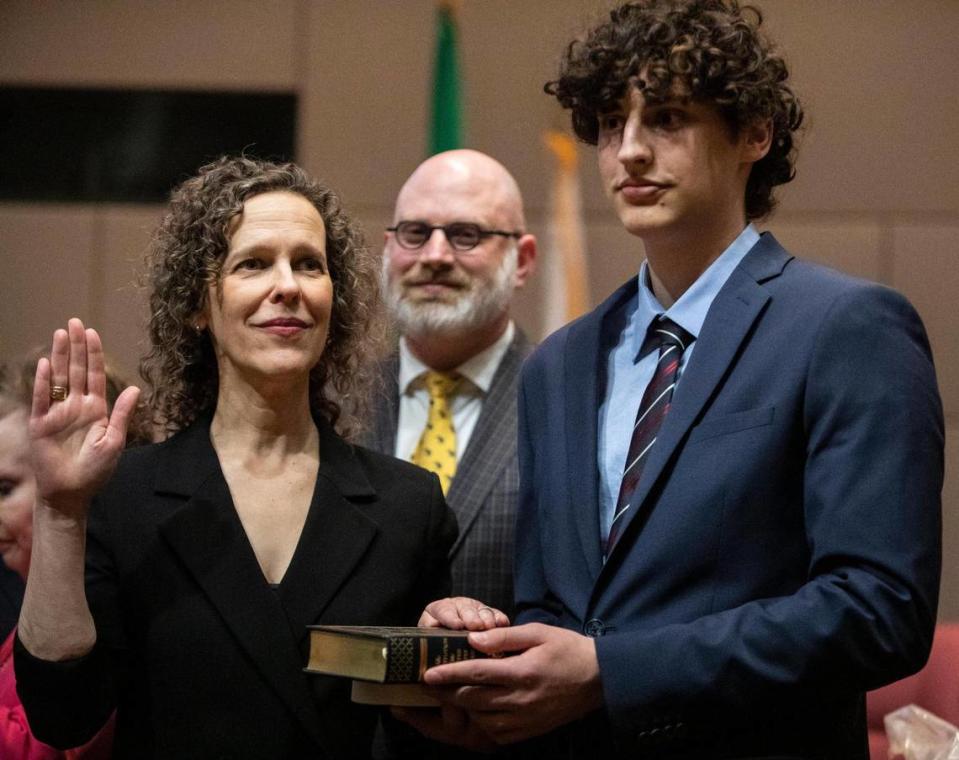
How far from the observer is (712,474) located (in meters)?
1.63

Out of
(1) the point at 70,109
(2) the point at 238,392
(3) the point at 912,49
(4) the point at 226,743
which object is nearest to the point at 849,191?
(3) the point at 912,49

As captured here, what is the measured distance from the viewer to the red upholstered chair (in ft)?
9.70

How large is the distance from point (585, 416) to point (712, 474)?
0.89ft

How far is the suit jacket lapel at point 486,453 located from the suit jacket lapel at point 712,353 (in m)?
0.85

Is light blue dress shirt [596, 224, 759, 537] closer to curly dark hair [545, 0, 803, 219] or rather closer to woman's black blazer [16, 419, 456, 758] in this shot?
curly dark hair [545, 0, 803, 219]

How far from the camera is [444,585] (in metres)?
2.05

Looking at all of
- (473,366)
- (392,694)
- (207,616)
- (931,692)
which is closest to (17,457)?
(207,616)

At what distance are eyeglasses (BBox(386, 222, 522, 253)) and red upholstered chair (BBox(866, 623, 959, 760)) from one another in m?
1.43

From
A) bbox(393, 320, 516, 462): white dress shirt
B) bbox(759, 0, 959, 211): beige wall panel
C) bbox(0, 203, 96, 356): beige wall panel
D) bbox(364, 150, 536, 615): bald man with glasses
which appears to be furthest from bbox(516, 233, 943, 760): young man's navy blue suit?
bbox(0, 203, 96, 356): beige wall panel

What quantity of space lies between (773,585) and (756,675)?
14 centimetres

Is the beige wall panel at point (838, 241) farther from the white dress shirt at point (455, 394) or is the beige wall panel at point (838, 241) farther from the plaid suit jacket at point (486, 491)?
the plaid suit jacket at point (486, 491)

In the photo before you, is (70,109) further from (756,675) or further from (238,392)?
(756,675)

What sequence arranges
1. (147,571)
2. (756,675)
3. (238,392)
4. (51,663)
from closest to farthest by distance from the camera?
(756,675)
(51,663)
(147,571)
(238,392)

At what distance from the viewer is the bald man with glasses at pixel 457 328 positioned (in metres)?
2.73
